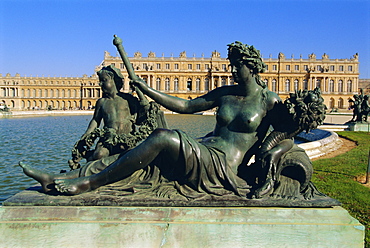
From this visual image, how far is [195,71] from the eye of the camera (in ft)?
221

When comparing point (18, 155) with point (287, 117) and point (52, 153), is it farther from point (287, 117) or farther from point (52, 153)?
point (287, 117)

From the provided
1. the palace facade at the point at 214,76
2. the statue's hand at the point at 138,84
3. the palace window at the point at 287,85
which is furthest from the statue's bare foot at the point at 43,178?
the palace window at the point at 287,85

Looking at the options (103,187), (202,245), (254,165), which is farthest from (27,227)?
(254,165)

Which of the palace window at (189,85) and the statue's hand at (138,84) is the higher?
the palace window at (189,85)

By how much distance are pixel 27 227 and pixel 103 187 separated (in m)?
0.56

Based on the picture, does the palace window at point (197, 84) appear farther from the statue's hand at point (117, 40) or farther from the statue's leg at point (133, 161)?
the statue's leg at point (133, 161)

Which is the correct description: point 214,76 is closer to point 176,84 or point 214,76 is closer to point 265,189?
point 176,84

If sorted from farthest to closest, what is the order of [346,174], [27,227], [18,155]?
Result: [18,155]
[346,174]
[27,227]

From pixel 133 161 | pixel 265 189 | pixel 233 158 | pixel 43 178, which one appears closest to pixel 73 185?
pixel 43 178

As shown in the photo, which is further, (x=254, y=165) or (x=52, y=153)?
(x=52, y=153)

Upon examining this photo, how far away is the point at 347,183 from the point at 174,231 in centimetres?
377

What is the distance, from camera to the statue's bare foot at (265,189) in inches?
97.7

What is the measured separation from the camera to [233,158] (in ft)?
8.95

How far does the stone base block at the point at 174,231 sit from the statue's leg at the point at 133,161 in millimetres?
241
